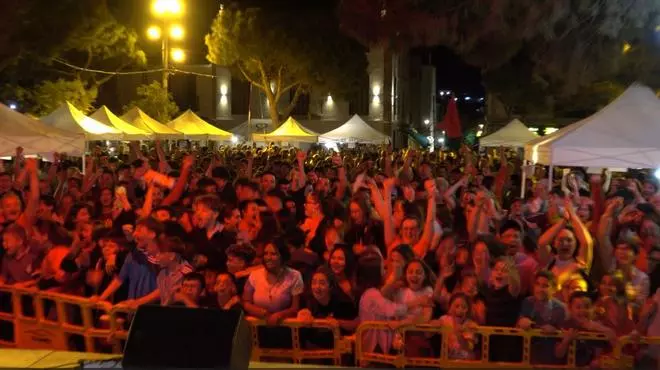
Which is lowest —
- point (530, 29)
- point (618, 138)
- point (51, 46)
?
point (618, 138)

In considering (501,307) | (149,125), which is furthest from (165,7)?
(501,307)

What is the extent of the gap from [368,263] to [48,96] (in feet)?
83.6

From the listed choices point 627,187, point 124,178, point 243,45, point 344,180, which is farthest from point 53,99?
point 627,187

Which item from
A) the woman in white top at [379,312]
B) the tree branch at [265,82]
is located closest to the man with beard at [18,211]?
the woman in white top at [379,312]

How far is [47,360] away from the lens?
4.63 m

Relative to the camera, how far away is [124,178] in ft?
33.9

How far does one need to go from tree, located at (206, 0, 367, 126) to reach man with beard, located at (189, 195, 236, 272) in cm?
3092

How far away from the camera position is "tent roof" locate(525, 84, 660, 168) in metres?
9.06

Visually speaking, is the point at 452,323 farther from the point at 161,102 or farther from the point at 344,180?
the point at 161,102

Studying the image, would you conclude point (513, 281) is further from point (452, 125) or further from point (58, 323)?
point (452, 125)

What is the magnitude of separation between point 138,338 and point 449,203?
5891 millimetres

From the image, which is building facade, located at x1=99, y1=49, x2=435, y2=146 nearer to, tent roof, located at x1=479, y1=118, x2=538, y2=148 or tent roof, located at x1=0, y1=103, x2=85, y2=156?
tent roof, located at x1=479, y1=118, x2=538, y2=148

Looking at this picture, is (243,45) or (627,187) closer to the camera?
(627,187)

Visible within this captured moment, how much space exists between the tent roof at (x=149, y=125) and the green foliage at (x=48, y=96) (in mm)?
6370
